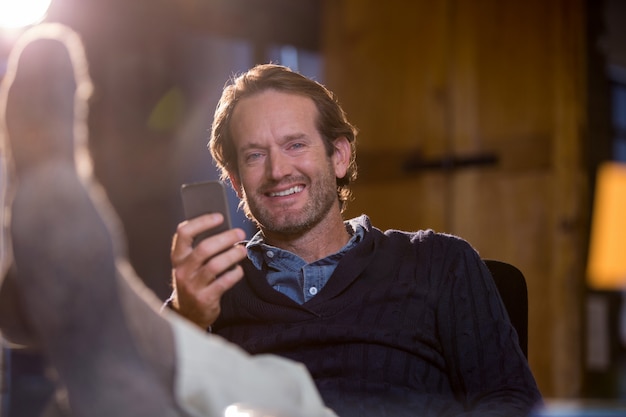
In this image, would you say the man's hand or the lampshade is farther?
the lampshade

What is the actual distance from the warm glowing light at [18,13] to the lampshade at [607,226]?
1277 mm

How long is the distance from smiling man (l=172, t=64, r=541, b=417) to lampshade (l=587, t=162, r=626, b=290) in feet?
3.29

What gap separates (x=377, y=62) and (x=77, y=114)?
65.6 inches

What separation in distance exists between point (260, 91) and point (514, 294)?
35cm

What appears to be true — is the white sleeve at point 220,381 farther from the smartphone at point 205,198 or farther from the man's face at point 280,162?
the man's face at point 280,162

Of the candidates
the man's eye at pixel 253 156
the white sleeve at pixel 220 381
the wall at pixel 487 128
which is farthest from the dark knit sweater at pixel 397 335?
the wall at pixel 487 128

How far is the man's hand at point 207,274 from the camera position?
0.58 m

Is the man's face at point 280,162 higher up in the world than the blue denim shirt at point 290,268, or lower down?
higher up

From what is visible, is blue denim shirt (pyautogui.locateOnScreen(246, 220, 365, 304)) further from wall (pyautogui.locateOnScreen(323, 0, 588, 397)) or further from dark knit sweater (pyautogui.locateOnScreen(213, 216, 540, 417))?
wall (pyautogui.locateOnScreen(323, 0, 588, 397))

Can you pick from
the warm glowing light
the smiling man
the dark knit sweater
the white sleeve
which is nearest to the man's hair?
the smiling man

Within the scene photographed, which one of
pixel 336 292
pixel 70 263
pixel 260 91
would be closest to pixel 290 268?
pixel 336 292

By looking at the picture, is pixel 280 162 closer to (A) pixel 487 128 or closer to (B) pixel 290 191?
(B) pixel 290 191

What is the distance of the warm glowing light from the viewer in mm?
833

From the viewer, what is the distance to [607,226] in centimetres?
181
